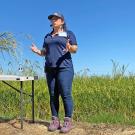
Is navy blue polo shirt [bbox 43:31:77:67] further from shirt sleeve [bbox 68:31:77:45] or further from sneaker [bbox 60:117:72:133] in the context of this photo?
sneaker [bbox 60:117:72:133]

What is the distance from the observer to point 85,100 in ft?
38.5

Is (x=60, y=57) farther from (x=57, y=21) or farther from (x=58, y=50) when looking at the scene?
(x=57, y=21)

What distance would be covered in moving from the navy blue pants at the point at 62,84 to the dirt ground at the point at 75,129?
0.43 metres

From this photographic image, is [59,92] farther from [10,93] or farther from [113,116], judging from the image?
[10,93]

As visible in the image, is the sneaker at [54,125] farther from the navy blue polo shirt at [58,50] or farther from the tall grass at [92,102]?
the tall grass at [92,102]

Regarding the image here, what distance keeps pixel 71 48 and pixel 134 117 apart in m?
3.31

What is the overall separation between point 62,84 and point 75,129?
83cm

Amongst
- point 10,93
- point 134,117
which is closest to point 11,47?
point 10,93

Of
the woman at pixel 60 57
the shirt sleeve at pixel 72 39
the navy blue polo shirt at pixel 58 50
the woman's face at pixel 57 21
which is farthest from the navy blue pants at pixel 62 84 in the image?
the woman's face at pixel 57 21

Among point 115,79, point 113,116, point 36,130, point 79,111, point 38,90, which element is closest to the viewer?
point 36,130

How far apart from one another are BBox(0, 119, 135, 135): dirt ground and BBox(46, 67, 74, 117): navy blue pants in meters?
0.43

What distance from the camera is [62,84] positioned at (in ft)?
26.7

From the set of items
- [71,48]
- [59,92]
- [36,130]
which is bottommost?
[36,130]

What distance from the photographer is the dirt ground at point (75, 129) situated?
8.36 m
